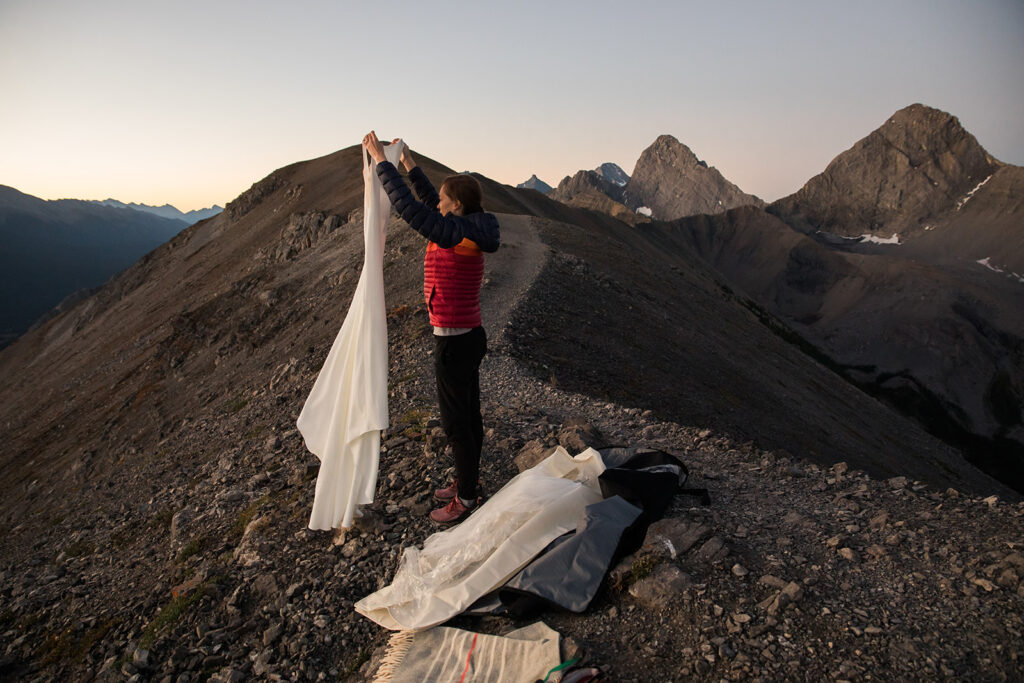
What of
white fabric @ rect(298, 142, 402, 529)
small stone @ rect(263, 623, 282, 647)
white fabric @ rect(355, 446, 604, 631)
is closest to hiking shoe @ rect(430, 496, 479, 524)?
white fabric @ rect(355, 446, 604, 631)

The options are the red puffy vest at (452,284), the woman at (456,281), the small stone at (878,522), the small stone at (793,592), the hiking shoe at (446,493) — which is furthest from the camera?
the hiking shoe at (446,493)

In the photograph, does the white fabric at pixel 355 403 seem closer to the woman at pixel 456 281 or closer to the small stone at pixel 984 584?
the woman at pixel 456 281

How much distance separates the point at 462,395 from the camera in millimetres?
5352

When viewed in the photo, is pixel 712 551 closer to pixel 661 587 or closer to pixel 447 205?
pixel 661 587

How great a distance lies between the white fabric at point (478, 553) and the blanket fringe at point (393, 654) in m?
0.07

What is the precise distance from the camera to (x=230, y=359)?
2106 cm

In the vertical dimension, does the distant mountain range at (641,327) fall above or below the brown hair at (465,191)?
below

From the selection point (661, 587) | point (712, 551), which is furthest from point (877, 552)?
point (661, 587)

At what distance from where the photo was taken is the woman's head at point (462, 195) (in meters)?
5.03

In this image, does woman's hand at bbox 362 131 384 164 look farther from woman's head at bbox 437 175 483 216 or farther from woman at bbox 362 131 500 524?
woman's head at bbox 437 175 483 216

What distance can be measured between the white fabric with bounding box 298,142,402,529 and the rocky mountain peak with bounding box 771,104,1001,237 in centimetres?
15879

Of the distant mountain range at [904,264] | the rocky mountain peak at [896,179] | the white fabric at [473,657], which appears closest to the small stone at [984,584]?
the white fabric at [473,657]

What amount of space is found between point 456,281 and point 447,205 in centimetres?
66

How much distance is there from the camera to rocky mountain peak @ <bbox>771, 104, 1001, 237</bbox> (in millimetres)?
139250
